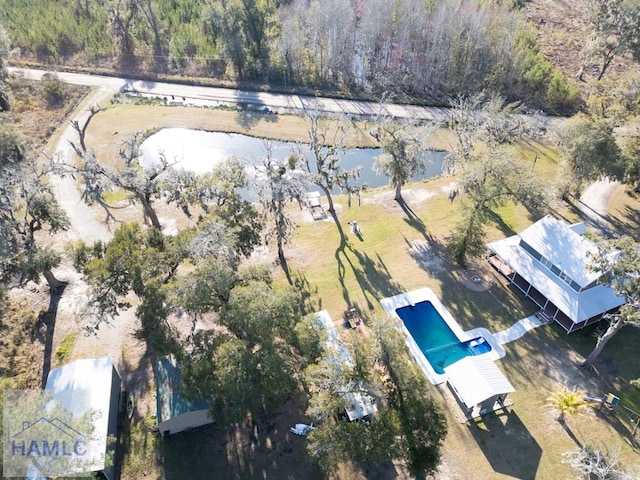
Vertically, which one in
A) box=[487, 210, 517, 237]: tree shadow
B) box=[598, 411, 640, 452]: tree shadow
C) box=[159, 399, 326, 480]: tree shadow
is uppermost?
box=[487, 210, 517, 237]: tree shadow

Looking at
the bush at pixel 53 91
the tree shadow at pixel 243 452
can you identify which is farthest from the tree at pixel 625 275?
the bush at pixel 53 91

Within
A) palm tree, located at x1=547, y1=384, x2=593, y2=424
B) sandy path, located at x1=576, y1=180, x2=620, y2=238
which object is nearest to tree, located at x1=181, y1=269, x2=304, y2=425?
palm tree, located at x1=547, y1=384, x2=593, y2=424

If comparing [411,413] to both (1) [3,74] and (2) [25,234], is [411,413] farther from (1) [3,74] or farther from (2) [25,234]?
(1) [3,74]

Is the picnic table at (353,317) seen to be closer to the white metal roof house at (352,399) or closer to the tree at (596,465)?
the white metal roof house at (352,399)

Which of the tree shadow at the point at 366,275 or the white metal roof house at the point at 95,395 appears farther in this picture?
the tree shadow at the point at 366,275

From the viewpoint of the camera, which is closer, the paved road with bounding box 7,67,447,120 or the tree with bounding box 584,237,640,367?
the tree with bounding box 584,237,640,367

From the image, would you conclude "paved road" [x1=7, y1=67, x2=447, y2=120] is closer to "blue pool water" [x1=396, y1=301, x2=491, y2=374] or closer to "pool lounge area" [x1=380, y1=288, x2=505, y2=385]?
"pool lounge area" [x1=380, y1=288, x2=505, y2=385]

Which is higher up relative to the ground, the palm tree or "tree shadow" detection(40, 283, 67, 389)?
"tree shadow" detection(40, 283, 67, 389)
